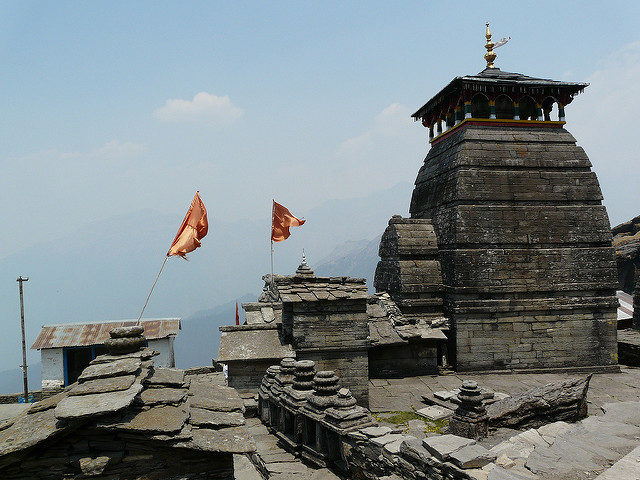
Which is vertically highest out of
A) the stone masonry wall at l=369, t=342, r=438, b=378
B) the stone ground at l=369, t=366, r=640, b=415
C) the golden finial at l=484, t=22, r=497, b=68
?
the golden finial at l=484, t=22, r=497, b=68

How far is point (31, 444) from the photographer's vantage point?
547 centimetres

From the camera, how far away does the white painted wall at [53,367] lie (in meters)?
23.0

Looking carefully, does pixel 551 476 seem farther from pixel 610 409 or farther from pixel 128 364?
pixel 128 364

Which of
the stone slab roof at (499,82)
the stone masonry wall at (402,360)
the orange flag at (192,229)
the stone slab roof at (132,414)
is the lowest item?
the stone masonry wall at (402,360)

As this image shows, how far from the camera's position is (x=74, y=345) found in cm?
2280

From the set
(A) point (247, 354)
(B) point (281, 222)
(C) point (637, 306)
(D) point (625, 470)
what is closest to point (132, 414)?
(D) point (625, 470)

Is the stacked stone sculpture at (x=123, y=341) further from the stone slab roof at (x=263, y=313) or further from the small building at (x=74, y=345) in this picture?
the small building at (x=74, y=345)

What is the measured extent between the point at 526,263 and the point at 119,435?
16.3 metres

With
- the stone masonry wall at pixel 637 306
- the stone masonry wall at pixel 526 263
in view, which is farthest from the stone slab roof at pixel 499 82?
the stone masonry wall at pixel 637 306

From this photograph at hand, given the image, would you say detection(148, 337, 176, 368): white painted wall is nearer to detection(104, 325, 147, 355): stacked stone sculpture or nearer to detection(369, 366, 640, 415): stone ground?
detection(369, 366, 640, 415): stone ground

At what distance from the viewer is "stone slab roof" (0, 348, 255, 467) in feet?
18.3

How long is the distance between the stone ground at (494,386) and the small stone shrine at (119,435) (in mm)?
7893

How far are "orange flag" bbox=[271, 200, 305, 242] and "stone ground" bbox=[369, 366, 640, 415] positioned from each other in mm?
8457

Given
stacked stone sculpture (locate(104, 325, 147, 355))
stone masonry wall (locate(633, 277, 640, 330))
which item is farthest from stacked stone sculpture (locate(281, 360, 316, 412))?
stone masonry wall (locate(633, 277, 640, 330))
